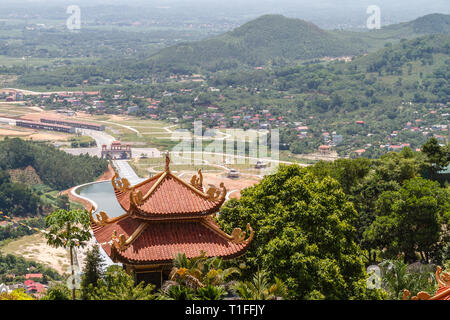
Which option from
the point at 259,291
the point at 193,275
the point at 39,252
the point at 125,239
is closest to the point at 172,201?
the point at 125,239

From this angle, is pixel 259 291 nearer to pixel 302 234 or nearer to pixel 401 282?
pixel 302 234

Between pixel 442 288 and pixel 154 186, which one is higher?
pixel 154 186

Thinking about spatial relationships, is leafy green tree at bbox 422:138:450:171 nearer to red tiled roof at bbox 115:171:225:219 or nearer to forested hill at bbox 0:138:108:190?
red tiled roof at bbox 115:171:225:219

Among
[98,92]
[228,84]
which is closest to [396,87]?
[228,84]

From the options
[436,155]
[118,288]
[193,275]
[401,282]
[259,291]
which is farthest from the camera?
[436,155]

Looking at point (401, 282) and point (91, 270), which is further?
point (401, 282)

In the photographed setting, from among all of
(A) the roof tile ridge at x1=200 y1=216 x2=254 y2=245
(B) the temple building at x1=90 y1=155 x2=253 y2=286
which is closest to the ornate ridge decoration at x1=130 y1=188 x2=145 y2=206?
(B) the temple building at x1=90 y1=155 x2=253 y2=286

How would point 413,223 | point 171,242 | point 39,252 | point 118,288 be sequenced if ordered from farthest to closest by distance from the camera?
point 39,252
point 413,223
point 171,242
point 118,288

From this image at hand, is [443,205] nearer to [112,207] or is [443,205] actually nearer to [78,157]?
[112,207]
